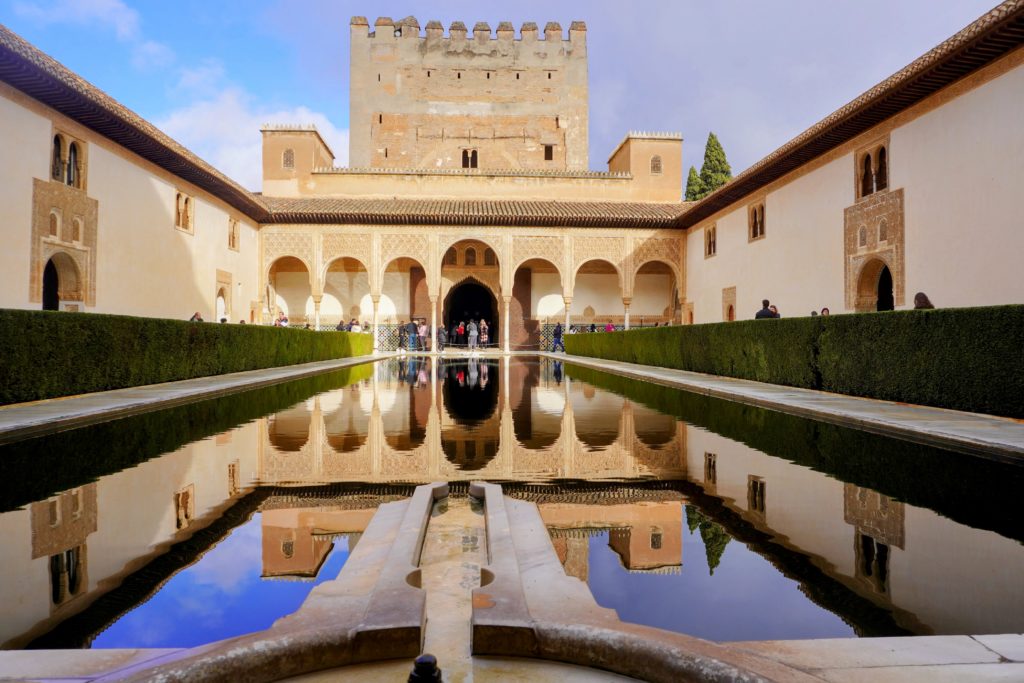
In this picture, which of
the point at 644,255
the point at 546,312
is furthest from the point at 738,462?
the point at 546,312

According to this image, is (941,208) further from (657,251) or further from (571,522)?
(657,251)

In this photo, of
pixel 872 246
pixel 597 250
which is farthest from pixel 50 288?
pixel 597 250

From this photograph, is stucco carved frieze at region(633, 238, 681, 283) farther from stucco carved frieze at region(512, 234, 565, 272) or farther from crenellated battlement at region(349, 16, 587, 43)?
crenellated battlement at region(349, 16, 587, 43)

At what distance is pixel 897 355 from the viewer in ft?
24.1

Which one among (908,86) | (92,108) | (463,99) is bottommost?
(908,86)

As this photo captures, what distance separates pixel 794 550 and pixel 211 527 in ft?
7.34

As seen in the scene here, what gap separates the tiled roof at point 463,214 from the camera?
23.3 meters

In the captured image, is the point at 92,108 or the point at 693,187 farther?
the point at 693,187

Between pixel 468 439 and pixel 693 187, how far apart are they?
36.6 meters

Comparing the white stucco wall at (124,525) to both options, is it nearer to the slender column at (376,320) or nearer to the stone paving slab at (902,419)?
the stone paving slab at (902,419)

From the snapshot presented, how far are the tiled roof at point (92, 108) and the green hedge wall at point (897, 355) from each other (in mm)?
11225

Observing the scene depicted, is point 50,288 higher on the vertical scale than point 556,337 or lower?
higher

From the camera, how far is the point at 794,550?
8.21ft

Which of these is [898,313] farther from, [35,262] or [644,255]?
[644,255]
